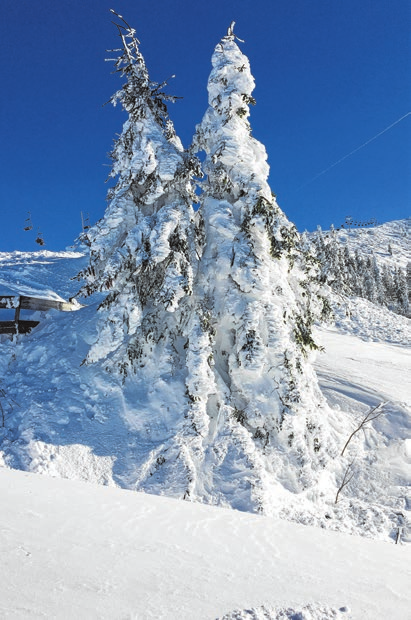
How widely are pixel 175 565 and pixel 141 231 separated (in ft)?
30.1

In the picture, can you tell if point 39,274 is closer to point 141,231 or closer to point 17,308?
point 17,308

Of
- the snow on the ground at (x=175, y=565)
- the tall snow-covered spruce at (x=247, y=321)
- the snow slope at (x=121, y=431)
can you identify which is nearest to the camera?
the snow on the ground at (x=175, y=565)

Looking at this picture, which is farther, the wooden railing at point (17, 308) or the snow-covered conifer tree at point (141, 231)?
the wooden railing at point (17, 308)

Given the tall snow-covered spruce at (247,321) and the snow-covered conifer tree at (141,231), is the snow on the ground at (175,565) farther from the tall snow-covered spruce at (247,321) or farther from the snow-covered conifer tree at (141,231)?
the snow-covered conifer tree at (141,231)

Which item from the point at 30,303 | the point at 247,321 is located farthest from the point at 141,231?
the point at 30,303

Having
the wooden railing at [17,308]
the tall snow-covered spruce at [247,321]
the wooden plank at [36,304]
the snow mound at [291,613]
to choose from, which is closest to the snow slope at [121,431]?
the wooden railing at [17,308]

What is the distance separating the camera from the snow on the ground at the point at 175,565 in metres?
2.64

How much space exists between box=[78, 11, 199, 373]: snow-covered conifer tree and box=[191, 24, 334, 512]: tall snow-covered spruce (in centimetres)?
85

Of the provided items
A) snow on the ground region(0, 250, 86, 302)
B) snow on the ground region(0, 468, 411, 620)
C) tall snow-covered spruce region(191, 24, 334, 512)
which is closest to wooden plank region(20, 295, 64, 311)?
tall snow-covered spruce region(191, 24, 334, 512)

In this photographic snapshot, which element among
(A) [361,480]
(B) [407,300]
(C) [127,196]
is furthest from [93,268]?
(B) [407,300]

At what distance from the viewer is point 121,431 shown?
34.3ft

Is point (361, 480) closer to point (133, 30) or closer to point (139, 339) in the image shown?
point (139, 339)

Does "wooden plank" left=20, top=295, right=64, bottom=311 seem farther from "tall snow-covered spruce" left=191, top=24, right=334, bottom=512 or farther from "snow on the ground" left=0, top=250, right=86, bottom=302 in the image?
"snow on the ground" left=0, top=250, right=86, bottom=302

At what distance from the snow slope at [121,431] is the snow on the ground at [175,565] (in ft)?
16.9
